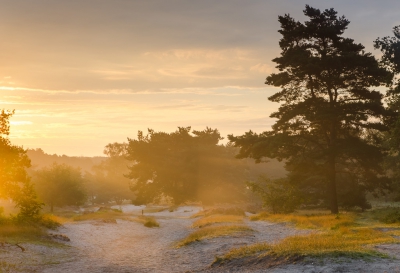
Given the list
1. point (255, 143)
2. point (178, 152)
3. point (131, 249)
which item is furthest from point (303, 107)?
point (178, 152)

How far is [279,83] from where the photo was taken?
120ft

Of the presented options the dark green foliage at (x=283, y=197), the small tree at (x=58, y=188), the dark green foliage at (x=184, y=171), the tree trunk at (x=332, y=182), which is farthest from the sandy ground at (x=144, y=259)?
the dark green foliage at (x=184, y=171)

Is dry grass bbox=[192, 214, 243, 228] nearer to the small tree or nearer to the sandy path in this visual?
the sandy path

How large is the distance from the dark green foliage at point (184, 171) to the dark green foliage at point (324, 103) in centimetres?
3843

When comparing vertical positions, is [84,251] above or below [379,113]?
below

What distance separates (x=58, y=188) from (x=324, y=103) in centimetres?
4817

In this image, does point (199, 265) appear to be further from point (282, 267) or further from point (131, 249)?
point (131, 249)

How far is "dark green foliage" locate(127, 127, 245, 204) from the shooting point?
7450 centimetres

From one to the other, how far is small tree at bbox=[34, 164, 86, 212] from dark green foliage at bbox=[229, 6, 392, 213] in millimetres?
40240

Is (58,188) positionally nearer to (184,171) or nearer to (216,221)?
(184,171)

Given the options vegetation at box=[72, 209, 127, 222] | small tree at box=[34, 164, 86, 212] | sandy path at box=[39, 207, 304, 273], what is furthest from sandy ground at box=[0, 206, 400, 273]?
small tree at box=[34, 164, 86, 212]

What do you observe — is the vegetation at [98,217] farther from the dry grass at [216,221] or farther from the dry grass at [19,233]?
the dry grass at [19,233]

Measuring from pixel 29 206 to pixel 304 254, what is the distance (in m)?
20.0

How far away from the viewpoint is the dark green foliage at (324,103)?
1307 inches
